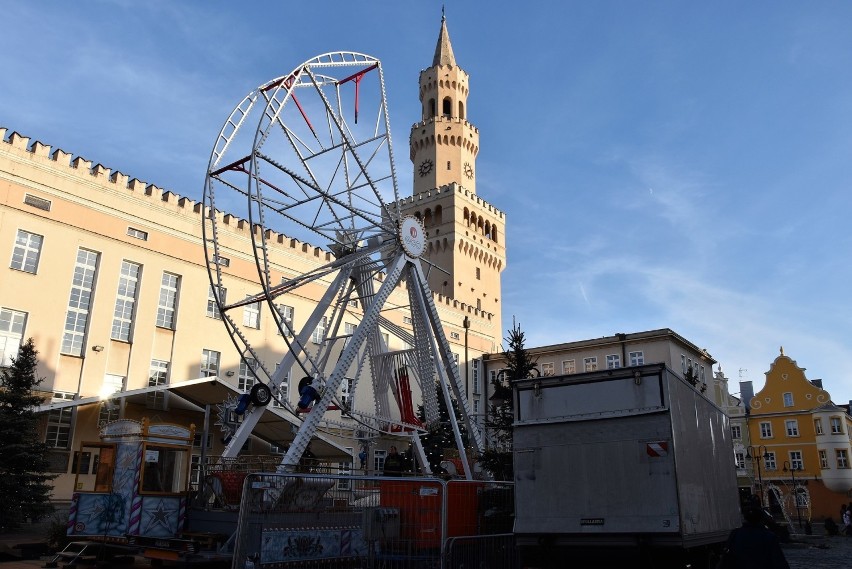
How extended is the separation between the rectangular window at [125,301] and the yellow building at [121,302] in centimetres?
5

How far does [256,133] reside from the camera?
18.7 m

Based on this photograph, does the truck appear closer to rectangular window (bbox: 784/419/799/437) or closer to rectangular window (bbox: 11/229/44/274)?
rectangular window (bbox: 11/229/44/274)

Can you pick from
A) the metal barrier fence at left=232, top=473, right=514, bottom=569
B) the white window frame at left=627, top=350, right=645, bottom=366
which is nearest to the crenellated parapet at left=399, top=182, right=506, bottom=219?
the white window frame at left=627, top=350, right=645, bottom=366

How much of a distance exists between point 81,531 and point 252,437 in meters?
19.0

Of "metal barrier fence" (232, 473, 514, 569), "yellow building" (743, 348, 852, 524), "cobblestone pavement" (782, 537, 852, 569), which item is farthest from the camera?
"yellow building" (743, 348, 852, 524)

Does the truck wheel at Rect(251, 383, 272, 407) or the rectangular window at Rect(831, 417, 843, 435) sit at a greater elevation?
the rectangular window at Rect(831, 417, 843, 435)

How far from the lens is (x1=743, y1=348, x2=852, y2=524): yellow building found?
5738 cm

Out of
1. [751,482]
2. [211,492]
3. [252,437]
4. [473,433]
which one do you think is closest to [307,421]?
[211,492]

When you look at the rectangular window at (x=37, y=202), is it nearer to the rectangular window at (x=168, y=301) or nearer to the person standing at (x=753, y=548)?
the rectangular window at (x=168, y=301)

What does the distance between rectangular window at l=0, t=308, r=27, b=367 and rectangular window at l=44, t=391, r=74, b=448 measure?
2.51 m

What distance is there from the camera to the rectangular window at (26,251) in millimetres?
28328

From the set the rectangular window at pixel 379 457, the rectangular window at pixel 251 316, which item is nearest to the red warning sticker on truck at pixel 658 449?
the rectangular window at pixel 251 316

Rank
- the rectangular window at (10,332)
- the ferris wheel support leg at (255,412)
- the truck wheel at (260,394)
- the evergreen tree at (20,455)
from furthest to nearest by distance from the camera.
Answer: the rectangular window at (10,332) < the evergreen tree at (20,455) < the truck wheel at (260,394) < the ferris wheel support leg at (255,412)

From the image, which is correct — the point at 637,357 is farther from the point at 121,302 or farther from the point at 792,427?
the point at 121,302
